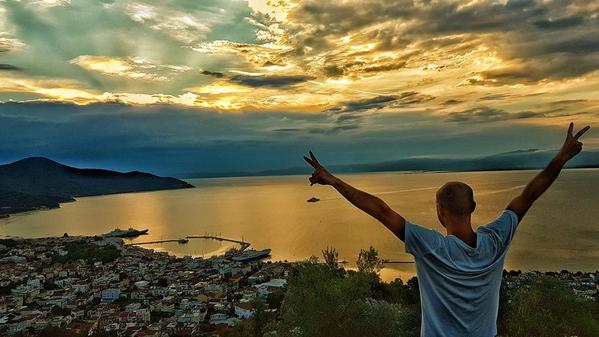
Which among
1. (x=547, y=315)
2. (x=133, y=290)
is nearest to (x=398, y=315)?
(x=547, y=315)

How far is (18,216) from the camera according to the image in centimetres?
8250

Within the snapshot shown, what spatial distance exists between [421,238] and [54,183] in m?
156

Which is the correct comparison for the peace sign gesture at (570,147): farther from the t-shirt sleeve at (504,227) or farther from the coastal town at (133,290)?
the coastal town at (133,290)

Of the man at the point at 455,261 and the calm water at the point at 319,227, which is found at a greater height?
Result: the man at the point at 455,261

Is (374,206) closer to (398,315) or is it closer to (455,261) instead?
(455,261)

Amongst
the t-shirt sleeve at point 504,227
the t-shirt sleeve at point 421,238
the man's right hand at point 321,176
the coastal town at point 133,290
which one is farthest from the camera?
the coastal town at point 133,290

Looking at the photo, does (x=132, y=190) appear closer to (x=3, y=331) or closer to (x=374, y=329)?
(x=3, y=331)

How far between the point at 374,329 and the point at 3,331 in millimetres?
14927

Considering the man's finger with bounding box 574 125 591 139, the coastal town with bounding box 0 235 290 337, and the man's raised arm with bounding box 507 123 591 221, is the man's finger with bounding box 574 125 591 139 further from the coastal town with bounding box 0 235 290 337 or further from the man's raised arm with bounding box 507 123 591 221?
the coastal town with bounding box 0 235 290 337

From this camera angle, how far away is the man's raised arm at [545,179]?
70.1 inches

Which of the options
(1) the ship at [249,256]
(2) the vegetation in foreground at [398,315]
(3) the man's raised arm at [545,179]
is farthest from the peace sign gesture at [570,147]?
(1) the ship at [249,256]

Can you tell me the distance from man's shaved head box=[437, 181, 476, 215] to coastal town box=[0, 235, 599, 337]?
586 inches

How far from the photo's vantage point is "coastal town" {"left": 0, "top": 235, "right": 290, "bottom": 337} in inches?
690

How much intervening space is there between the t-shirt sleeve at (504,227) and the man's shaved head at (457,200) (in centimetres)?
12
